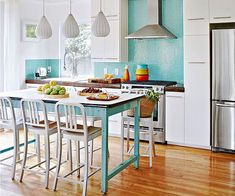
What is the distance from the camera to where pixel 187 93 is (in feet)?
16.7

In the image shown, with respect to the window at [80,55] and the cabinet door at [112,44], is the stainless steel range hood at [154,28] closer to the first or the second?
the cabinet door at [112,44]

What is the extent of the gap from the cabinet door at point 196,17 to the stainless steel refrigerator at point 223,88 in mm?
240

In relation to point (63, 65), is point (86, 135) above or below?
below

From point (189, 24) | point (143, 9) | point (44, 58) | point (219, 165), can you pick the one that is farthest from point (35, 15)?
point (219, 165)

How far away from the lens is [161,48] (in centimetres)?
590

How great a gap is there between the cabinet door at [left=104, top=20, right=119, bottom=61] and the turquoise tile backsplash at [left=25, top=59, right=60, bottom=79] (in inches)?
63.9

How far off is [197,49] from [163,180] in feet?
7.09

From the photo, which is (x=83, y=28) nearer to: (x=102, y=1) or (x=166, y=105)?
(x=102, y=1)

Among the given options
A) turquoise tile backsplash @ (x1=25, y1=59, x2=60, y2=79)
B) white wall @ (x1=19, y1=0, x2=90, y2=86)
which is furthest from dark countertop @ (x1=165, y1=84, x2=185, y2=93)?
turquoise tile backsplash @ (x1=25, y1=59, x2=60, y2=79)

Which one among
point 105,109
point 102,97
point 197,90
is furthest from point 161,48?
point 105,109

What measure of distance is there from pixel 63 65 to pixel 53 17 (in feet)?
3.48

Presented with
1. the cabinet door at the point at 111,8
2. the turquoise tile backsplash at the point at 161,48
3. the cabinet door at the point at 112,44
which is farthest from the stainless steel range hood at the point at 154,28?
the cabinet door at the point at 111,8

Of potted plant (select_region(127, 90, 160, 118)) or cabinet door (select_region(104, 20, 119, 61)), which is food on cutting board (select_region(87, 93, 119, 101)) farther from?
cabinet door (select_region(104, 20, 119, 61))

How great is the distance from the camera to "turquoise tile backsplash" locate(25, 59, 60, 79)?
22.2 ft
